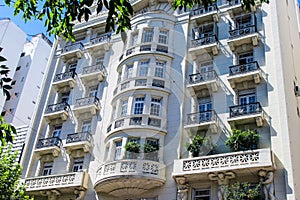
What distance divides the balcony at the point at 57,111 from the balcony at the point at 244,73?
12.0 meters

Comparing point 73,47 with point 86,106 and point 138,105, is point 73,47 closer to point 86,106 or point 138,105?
point 86,106

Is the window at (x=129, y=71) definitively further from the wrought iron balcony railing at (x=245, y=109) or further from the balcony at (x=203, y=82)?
the wrought iron balcony railing at (x=245, y=109)

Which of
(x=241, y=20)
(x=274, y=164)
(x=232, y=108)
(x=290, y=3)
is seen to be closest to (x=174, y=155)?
(x=232, y=108)

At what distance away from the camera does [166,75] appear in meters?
23.8

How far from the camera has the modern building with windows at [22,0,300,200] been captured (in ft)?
61.9

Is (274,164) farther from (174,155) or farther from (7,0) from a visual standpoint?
(7,0)

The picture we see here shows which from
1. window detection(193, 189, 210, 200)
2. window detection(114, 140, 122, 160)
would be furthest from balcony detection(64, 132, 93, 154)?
window detection(193, 189, 210, 200)

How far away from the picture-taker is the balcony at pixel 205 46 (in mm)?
23386

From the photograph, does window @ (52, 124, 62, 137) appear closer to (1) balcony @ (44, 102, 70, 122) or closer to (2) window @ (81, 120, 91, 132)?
(1) balcony @ (44, 102, 70, 122)

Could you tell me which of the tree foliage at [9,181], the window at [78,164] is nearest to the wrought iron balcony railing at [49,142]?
the window at [78,164]

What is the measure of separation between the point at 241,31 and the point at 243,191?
10446 mm

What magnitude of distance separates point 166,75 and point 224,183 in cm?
839

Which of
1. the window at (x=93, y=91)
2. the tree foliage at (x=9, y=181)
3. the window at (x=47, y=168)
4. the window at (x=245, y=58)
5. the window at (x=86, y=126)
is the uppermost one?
the window at (x=245, y=58)

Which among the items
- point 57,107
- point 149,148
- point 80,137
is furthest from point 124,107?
point 57,107
